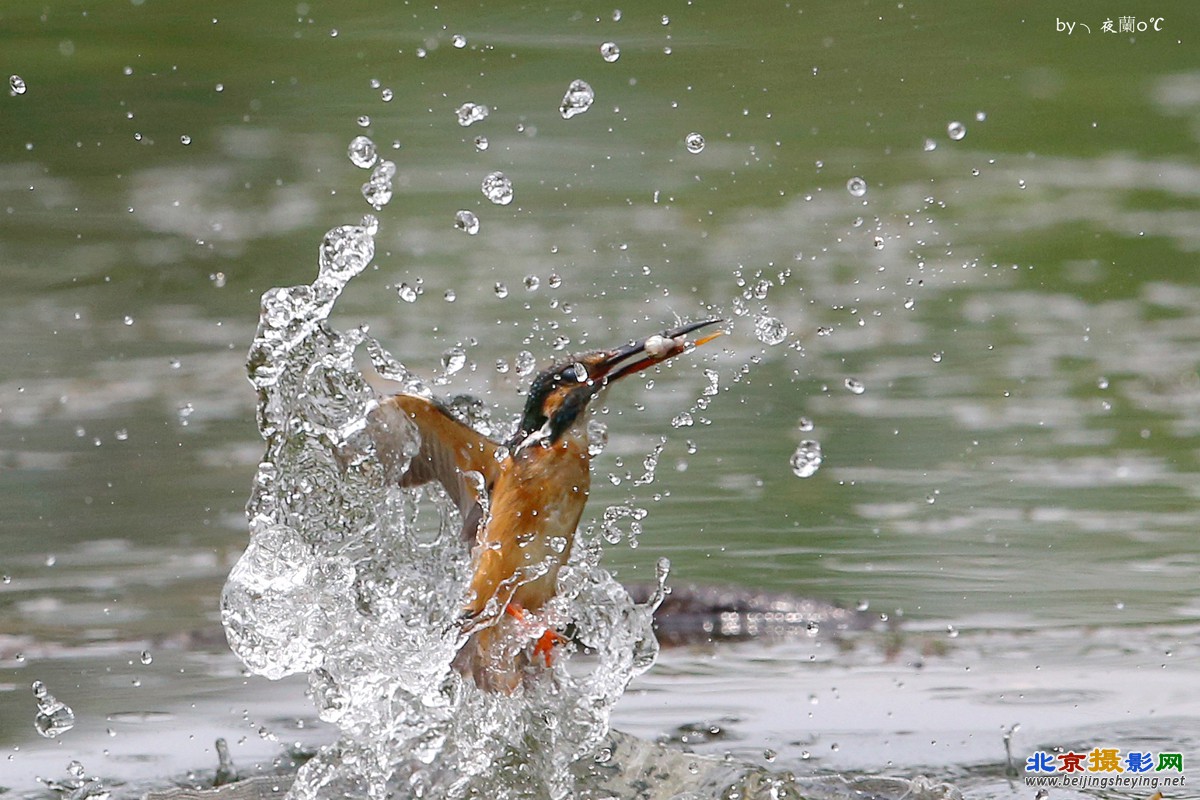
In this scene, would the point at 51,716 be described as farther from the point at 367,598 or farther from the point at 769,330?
the point at 769,330

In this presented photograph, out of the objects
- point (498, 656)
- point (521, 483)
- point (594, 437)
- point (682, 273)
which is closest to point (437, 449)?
point (521, 483)

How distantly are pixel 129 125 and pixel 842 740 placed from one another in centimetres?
738

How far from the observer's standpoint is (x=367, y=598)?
4082mm

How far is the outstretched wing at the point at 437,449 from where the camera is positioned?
3846 mm

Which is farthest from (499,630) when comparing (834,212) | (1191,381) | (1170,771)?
(834,212)

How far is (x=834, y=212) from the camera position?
30.0ft

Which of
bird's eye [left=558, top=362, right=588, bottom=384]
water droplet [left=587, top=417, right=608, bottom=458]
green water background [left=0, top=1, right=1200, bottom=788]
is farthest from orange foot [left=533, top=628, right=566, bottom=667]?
green water background [left=0, top=1, right=1200, bottom=788]

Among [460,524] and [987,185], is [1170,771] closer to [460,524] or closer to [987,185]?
[460,524]

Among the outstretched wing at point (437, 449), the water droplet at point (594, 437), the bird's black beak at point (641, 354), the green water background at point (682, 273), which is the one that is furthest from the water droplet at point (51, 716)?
the bird's black beak at point (641, 354)

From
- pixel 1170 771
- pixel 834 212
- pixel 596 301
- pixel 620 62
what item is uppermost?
pixel 620 62

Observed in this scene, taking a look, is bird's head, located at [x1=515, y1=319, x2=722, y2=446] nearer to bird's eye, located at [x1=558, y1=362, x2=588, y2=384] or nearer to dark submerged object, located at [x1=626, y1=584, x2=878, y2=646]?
bird's eye, located at [x1=558, y1=362, x2=588, y2=384]

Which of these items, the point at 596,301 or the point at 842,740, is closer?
the point at 842,740

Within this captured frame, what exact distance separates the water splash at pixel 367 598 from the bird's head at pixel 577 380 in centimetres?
28

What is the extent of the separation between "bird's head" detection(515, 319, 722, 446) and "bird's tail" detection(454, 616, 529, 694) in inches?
16.2
